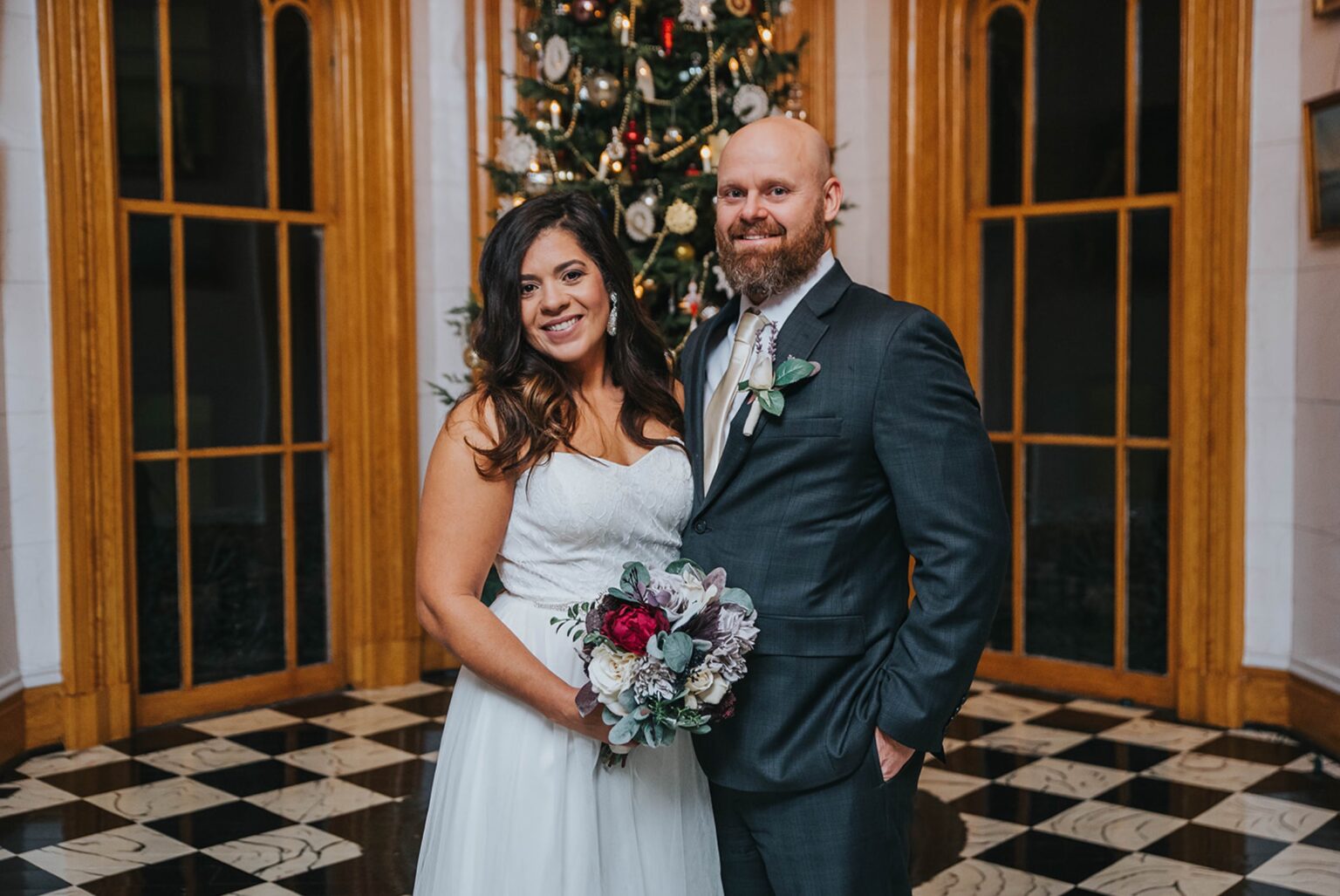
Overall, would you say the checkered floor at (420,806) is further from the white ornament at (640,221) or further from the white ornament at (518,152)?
the white ornament at (518,152)

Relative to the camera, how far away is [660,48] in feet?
15.7

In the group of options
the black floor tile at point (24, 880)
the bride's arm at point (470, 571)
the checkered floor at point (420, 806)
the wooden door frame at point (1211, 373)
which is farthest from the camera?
the wooden door frame at point (1211, 373)

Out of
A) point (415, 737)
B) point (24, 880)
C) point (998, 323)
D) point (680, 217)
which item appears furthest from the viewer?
point (998, 323)

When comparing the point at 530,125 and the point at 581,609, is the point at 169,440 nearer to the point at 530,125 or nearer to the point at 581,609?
the point at 530,125

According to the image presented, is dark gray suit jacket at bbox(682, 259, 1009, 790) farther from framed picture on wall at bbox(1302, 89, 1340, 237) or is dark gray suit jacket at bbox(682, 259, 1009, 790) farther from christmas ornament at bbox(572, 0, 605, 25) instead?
framed picture on wall at bbox(1302, 89, 1340, 237)

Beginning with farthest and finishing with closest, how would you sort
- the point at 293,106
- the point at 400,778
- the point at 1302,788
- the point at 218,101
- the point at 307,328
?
the point at 307,328
the point at 293,106
the point at 218,101
the point at 400,778
the point at 1302,788

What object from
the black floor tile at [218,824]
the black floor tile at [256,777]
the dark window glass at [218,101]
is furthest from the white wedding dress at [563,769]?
the dark window glass at [218,101]

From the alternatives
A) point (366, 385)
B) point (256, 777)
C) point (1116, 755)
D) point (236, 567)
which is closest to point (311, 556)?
point (236, 567)

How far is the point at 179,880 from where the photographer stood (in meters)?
3.62

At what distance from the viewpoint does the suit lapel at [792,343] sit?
2123mm

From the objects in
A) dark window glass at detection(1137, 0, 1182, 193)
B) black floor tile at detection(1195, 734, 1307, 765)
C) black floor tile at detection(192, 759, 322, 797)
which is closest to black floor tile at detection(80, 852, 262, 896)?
black floor tile at detection(192, 759, 322, 797)

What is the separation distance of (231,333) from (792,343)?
3889 mm

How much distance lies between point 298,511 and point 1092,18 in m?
3.90

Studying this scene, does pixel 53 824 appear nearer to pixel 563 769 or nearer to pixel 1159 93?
pixel 563 769
